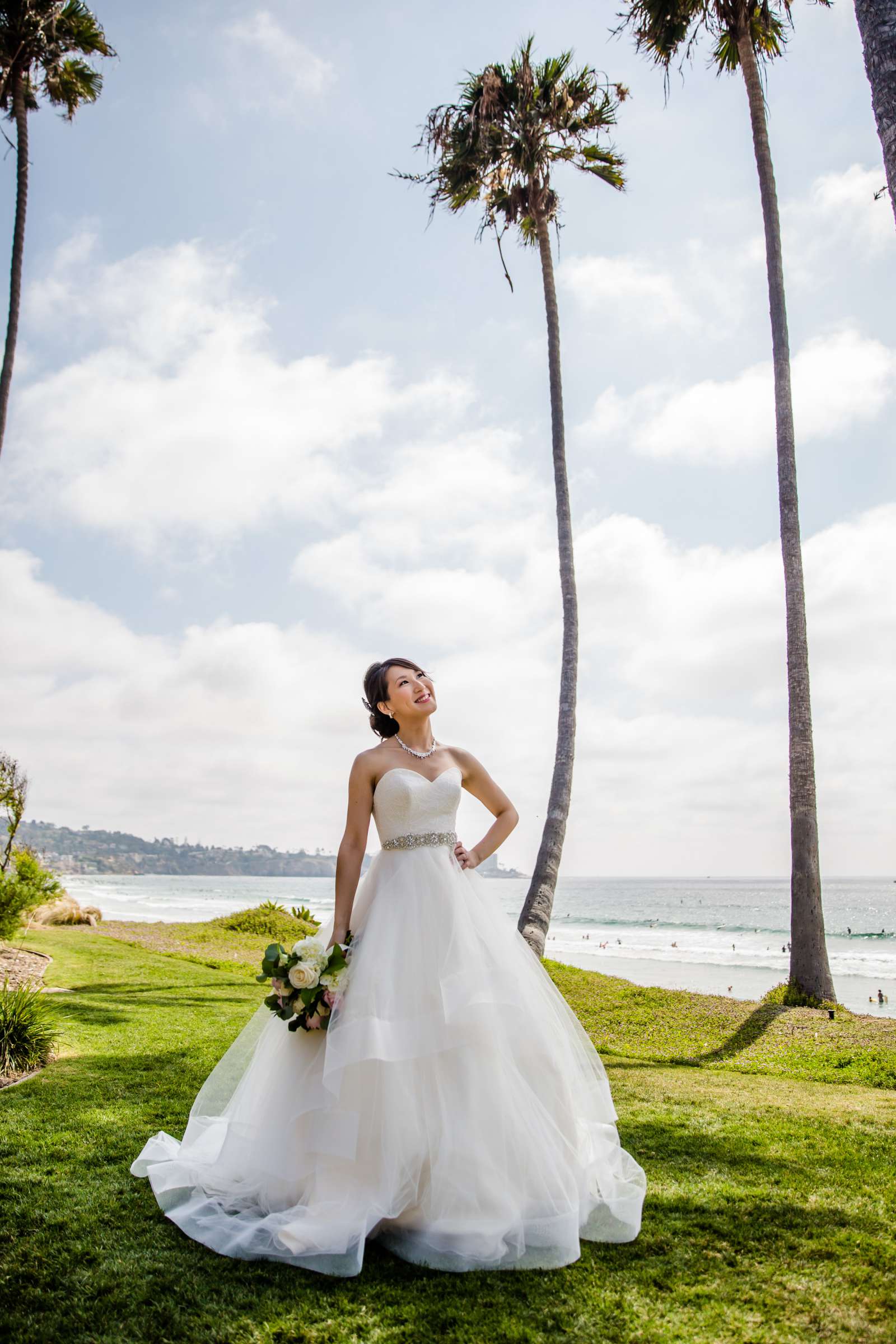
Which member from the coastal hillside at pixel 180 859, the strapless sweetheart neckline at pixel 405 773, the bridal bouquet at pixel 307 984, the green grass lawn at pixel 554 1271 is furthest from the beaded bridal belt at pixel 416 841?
the coastal hillside at pixel 180 859

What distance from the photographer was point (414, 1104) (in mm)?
3318

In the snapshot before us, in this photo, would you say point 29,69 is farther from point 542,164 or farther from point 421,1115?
point 421,1115

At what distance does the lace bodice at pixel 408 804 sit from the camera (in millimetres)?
4133

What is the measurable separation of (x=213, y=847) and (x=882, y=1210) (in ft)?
614

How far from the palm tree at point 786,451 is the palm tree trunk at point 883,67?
6573 millimetres

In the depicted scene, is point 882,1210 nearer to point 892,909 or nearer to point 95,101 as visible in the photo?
point 95,101

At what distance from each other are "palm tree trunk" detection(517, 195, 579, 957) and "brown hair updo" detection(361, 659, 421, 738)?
6724 millimetres

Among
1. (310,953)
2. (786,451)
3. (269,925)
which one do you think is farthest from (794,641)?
(269,925)

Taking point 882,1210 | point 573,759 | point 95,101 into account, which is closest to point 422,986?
point 882,1210

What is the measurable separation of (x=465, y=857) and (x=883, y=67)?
15.9 feet

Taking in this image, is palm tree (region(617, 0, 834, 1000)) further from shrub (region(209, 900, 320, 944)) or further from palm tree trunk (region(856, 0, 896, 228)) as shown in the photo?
shrub (region(209, 900, 320, 944))

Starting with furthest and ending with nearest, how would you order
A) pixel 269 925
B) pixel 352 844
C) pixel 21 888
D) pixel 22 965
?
pixel 269 925, pixel 21 888, pixel 22 965, pixel 352 844

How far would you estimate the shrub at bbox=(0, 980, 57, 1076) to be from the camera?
6.21m

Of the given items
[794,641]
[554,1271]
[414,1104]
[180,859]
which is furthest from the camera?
[180,859]
